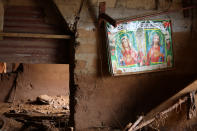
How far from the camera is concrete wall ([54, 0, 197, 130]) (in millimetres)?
4473

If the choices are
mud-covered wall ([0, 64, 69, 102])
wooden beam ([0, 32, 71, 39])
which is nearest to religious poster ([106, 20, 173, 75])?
wooden beam ([0, 32, 71, 39])

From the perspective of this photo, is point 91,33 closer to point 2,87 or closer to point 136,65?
point 136,65

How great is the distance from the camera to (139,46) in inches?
181

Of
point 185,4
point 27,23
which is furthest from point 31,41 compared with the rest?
point 185,4

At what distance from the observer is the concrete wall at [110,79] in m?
4.47

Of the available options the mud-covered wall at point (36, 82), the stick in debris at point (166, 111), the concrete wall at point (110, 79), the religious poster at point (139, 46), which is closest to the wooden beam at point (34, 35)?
the concrete wall at point (110, 79)

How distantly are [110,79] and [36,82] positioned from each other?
17.1 feet

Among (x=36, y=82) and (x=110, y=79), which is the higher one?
(x=110, y=79)

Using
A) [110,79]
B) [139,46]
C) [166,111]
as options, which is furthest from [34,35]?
[166,111]

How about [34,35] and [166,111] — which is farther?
[34,35]

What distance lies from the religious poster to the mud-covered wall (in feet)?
16.6

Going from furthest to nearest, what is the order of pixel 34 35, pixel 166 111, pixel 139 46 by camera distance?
pixel 139 46 → pixel 34 35 → pixel 166 111

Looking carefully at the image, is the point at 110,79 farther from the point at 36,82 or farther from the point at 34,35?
the point at 36,82

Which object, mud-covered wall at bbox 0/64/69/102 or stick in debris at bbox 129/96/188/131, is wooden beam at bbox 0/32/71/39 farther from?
mud-covered wall at bbox 0/64/69/102
